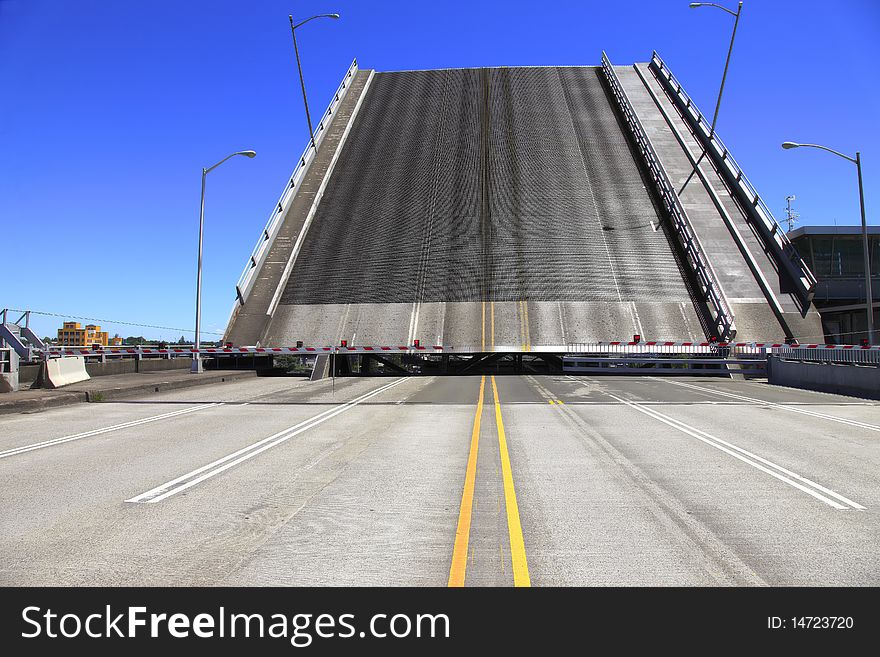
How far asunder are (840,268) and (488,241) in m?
23.1

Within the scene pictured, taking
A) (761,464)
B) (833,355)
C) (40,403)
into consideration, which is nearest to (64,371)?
(40,403)

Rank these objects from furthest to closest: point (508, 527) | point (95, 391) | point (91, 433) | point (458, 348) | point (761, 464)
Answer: point (458, 348)
point (95, 391)
point (91, 433)
point (761, 464)
point (508, 527)

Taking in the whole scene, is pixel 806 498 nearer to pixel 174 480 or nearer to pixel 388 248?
pixel 174 480

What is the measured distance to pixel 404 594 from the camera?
159 inches

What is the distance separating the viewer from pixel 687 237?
99.9 feet

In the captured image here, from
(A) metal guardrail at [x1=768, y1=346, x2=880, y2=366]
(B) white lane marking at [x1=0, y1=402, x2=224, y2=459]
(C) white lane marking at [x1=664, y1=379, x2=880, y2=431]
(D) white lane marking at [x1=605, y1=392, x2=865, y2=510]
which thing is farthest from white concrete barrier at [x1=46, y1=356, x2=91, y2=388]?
(A) metal guardrail at [x1=768, y1=346, x2=880, y2=366]

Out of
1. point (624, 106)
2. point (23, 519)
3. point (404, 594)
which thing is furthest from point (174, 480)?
point (624, 106)

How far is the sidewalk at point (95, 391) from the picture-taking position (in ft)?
47.5

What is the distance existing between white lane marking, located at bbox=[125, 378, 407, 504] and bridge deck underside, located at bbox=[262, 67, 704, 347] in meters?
15.7

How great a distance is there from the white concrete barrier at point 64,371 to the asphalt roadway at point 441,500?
5110mm

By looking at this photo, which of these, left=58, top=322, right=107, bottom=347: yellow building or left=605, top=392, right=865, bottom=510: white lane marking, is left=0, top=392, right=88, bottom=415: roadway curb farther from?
left=58, top=322, right=107, bottom=347: yellow building

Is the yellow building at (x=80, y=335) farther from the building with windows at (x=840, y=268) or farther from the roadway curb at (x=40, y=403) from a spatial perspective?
the building with windows at (x=840, y=268)

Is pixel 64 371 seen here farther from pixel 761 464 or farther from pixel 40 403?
pixel 761 464

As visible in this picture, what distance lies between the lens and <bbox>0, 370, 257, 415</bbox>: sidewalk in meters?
14.5
